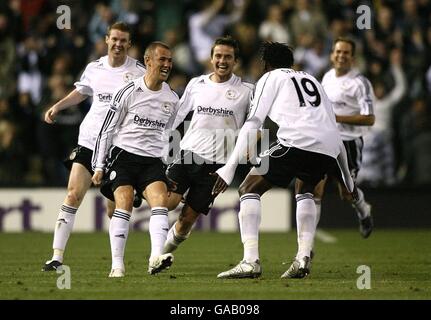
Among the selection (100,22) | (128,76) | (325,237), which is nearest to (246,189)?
(128,76)

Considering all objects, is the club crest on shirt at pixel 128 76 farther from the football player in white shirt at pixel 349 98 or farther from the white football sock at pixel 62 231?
the football player in white shirt at pixel 349 98

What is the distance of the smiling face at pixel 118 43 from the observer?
10984mm

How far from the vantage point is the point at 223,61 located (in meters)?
10.9

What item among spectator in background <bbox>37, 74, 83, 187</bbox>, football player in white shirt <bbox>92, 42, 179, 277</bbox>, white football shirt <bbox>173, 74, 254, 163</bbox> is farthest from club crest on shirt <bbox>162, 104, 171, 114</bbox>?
spectator in background <bbox>37, 74, 83, 187</bbox>

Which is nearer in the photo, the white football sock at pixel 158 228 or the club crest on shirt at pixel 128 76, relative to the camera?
the white football sock at pixel 158 228

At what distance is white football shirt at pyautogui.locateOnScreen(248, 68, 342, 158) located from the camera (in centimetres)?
991

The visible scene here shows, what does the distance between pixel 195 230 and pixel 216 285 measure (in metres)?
8.65

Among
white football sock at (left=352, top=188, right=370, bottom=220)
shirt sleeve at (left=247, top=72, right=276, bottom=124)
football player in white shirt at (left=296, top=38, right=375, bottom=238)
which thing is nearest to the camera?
shirt sleeve at (left=247, top=72, right=276, bottom=124)

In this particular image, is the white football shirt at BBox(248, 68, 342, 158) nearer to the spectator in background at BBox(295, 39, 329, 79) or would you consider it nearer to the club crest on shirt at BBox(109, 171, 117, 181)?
the club crest on shirt at BBox(109, 171, 117, 181)

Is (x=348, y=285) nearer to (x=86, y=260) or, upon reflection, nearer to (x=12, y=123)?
(x=86, y=260)

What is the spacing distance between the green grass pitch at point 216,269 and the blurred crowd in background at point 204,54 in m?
1.55

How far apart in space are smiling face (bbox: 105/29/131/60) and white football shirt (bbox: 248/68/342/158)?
5.64ft

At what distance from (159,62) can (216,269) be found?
225cm

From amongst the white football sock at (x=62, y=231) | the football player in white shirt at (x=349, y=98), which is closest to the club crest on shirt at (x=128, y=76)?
the white football sock at (x=62, y=231)
